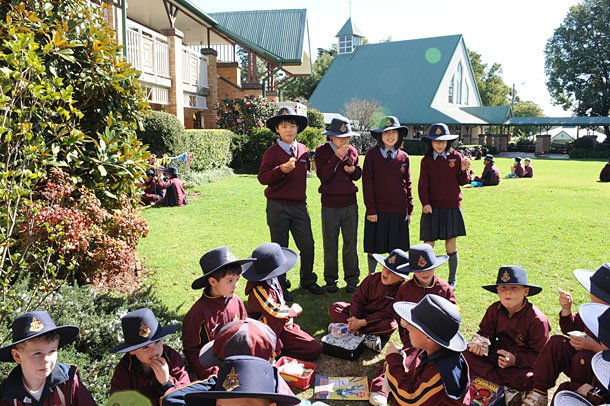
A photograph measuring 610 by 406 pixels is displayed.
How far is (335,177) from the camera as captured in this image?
19.8ft

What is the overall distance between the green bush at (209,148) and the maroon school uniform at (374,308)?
1168cm

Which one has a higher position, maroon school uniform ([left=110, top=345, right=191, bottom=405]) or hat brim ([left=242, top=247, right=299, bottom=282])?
hat brim ([left=242, top=247, right=299, bottom=282])

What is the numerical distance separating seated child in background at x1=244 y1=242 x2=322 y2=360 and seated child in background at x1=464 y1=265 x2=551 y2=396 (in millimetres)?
1444

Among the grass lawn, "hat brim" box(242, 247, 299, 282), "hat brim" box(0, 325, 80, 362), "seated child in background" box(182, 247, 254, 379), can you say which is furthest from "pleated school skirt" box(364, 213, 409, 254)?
"hat brim" box(0, 325, 80, 362)

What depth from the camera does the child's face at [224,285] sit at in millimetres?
3877

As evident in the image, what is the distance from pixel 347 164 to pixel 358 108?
32919mm

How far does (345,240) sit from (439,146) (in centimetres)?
164

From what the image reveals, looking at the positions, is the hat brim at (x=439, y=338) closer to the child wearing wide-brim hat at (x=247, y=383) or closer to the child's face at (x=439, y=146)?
the child wearing wide-brim hat at (x=247, y=383)

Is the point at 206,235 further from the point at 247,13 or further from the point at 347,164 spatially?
the point at 247,13

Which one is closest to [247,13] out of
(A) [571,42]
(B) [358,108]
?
(B) [358,108]

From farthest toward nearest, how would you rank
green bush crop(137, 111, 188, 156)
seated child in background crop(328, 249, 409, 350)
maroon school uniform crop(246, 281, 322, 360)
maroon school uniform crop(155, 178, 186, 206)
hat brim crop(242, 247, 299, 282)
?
green bush crop(137, 111, 188, 156)
maroon school uniform crop(155, 178, 186, 206)
seated child in background crop(328, 249, 409, 350)
maroon school uniform crop(246, 281, 322, 360)
hat brim crop(242, 247, 299, 282)

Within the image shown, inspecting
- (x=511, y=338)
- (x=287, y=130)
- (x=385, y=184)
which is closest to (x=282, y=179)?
(x=287, y=130)

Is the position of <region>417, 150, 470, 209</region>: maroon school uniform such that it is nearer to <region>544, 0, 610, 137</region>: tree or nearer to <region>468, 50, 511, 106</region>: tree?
<region>544, 0, 610, 137</region>: tree

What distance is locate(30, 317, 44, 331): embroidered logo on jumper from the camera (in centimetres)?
283
